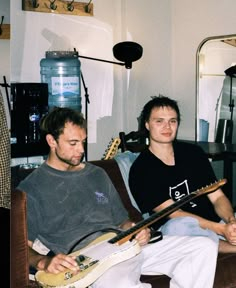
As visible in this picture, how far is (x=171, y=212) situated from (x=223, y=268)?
280 millimetres

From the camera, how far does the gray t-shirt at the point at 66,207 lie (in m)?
1.67

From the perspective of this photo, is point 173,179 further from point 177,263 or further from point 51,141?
point 51,141

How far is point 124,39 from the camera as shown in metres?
3.31

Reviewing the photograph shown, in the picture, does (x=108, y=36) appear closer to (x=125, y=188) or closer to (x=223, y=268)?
(x=125, y=188)

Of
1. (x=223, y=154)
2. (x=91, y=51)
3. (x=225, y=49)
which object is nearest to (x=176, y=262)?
(x=223, y=154)

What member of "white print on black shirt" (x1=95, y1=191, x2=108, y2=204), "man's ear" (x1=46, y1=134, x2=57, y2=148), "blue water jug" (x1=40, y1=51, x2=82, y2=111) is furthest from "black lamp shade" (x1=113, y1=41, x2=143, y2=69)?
"white print on black shirt" (x1=95, y1=191, x2=108, y2=204)

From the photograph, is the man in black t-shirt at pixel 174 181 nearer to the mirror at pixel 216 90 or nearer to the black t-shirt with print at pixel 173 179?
the black t-shirt with print at pixel 173 179

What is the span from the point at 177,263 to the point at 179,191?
0.40m

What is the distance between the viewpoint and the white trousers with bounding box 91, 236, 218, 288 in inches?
63.0

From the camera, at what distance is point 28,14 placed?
3.10 metres

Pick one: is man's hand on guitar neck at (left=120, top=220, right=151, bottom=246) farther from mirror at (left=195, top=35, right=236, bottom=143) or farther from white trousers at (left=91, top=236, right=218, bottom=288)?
mirror at (left=195, top=35, right=236, bottom=143)

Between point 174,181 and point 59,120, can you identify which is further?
point 174,181

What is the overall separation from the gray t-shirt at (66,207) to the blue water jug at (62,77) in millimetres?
1394

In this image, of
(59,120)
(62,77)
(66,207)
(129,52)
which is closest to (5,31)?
(59,120)
